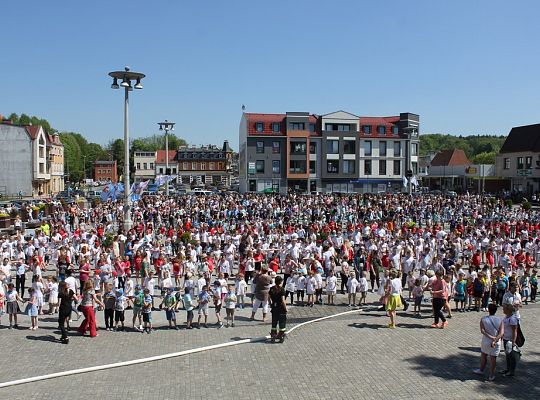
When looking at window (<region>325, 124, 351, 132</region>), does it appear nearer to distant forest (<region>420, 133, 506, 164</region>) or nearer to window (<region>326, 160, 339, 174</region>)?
window (<region>326, 160, 339, 174</region>)

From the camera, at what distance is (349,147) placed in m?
69.8

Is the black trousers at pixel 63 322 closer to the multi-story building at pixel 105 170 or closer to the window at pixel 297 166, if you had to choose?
the window at pixel 297 166

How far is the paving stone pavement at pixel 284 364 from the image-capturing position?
912 cm

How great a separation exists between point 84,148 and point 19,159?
78974 millimetres

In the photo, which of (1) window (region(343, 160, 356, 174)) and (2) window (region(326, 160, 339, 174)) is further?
(1) window (region(343, 160, 356, 174))

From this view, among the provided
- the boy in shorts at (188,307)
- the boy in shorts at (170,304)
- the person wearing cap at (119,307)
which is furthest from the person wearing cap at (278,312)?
the person wearing cap at (119,307)

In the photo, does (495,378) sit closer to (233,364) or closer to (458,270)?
(233,364)

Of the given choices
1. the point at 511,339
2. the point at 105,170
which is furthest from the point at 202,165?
the point at 511,339

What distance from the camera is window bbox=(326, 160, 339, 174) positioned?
229 ft

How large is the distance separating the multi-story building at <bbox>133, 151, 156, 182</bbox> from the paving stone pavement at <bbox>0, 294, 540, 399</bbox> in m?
106

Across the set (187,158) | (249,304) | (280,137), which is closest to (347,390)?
(249,304)

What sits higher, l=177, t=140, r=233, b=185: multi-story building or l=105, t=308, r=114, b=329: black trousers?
l=177, t=140, r=233, b=185: multi-story building

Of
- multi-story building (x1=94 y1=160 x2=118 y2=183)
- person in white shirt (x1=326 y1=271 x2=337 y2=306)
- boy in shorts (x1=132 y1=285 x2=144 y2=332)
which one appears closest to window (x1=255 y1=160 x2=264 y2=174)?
person in white shirt (x1=326 y1=271 x2=337 y2=306)

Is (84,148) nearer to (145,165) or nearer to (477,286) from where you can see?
(145,165)
